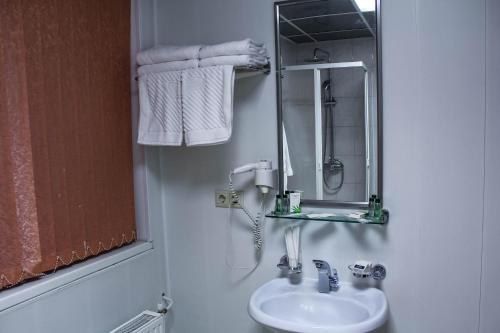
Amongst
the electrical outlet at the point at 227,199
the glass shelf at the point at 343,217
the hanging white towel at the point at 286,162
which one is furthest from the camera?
the electrical outlet at the point at 227,199

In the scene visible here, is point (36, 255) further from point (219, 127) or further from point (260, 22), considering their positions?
point (260, 22)

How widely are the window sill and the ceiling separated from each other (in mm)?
1225

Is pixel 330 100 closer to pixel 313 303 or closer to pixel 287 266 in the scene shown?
pixel 287 266

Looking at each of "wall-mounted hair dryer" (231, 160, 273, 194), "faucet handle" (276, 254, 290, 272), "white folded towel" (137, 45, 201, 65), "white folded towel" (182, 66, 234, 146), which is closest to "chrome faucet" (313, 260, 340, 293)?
"faucet handle" (276, 254, 290, 272)

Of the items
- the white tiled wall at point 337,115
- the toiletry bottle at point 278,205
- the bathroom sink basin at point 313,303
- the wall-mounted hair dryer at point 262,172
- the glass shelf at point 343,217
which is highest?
the white tiled wall at point 337,115

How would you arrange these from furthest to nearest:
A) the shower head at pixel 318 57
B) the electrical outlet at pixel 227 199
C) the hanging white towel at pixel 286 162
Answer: the electrical outlet at pixel 227 199 → the hanging white towel at pixel 286 162 → the shower head at pixel 318 57

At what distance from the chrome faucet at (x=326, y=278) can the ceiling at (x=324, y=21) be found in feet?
3.13

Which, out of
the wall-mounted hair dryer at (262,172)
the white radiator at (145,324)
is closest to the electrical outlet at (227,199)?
the wall-mounted hair dryer at (262,172)

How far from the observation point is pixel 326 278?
168cm

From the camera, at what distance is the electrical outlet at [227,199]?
1.91 m

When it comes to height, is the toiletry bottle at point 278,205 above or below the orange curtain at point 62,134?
below

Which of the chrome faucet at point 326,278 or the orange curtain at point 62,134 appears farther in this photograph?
the chrome faucet at point 326,278

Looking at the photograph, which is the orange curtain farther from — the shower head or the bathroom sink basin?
the shower head

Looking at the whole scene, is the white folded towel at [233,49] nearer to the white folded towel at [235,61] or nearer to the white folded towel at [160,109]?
the white folded towel at [235,61]
